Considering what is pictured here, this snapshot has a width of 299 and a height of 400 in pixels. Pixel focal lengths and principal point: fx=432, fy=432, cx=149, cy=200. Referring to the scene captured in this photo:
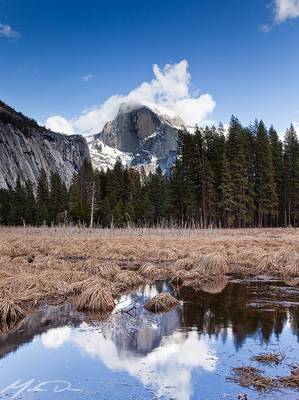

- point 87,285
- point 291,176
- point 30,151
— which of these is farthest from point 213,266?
point 30,151

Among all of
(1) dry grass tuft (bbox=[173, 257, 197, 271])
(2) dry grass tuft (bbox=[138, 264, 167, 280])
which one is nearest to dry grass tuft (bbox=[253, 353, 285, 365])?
(2) dry grass tuft (bbox=[138, 264, 167, 280])

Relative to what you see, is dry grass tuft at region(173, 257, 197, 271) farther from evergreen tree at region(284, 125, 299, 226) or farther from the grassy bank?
evergreen tree at region(284, 125, 299, 226)

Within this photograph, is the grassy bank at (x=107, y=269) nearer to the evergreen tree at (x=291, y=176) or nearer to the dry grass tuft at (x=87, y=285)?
the dry grass tuft at (x=87, y=285)

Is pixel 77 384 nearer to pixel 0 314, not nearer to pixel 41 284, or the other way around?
pixel 0 314

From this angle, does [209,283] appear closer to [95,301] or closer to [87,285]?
[87,285]

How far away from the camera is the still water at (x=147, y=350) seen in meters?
6.17

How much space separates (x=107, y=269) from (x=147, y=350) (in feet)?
27.3

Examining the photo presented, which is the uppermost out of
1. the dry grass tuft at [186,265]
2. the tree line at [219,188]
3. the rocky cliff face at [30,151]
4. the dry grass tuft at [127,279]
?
the rocky cliff face at [30,151]

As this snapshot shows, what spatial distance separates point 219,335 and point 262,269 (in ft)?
33.4

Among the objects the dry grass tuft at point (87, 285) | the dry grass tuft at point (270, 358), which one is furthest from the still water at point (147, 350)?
the dry grass tuft at point (87, 285)

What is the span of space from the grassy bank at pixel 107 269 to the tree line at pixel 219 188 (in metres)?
24.0

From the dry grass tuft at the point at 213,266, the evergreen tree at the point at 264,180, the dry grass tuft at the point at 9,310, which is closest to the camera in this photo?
the dry grass tuft at the point at 9,310

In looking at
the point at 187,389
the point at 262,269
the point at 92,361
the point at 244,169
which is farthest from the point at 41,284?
the point at 244,169

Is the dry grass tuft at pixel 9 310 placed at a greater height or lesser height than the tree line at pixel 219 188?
lesser
